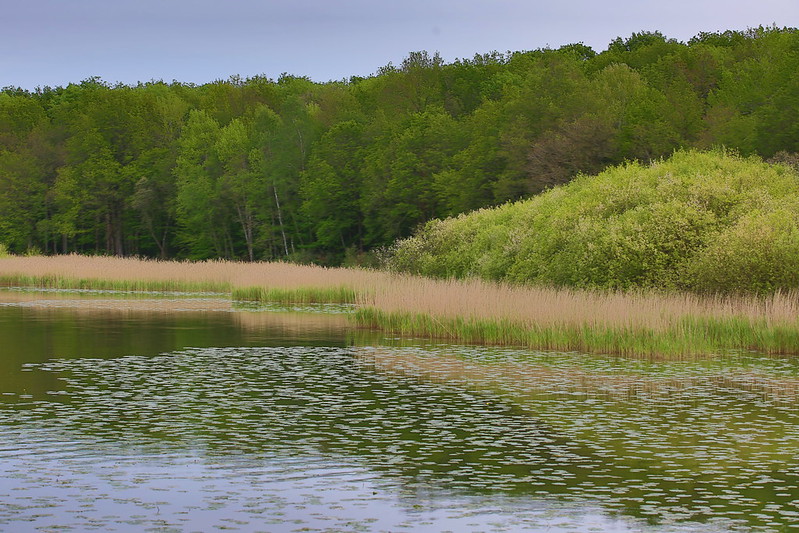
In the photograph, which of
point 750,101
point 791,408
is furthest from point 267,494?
point 750,101

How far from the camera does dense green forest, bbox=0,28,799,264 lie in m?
63.3

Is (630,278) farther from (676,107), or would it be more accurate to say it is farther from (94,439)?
(676,107)

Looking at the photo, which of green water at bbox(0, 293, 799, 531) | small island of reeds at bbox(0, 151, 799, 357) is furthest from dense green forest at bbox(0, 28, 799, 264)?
green water at bbox(0, 293, 799, 531)

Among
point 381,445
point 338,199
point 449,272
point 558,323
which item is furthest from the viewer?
point 338,199

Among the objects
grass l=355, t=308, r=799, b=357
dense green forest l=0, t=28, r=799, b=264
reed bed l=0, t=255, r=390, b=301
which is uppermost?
dense green forest l=0, t=28, r=799, b=264

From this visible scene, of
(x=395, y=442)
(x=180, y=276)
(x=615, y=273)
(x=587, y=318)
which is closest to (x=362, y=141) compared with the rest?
(x=180, y=276)

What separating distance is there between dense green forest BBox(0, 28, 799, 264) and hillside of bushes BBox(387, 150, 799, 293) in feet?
Result: 60.0

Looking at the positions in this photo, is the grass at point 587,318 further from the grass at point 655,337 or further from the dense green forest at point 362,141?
the dense green forest at point 362,141

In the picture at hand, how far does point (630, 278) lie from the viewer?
103ft

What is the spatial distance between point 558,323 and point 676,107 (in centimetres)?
4496

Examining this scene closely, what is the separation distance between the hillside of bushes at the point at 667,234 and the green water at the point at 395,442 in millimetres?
6076

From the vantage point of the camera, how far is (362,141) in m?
85.8

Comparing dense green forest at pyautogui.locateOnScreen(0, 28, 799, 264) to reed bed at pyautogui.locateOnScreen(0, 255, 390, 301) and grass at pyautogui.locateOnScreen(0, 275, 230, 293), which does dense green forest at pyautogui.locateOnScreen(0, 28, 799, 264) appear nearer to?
reed bed at pyautogui.locateOnScreen(0, 255, 390, 301)

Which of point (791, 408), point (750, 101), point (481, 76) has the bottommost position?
point (791, 408)
